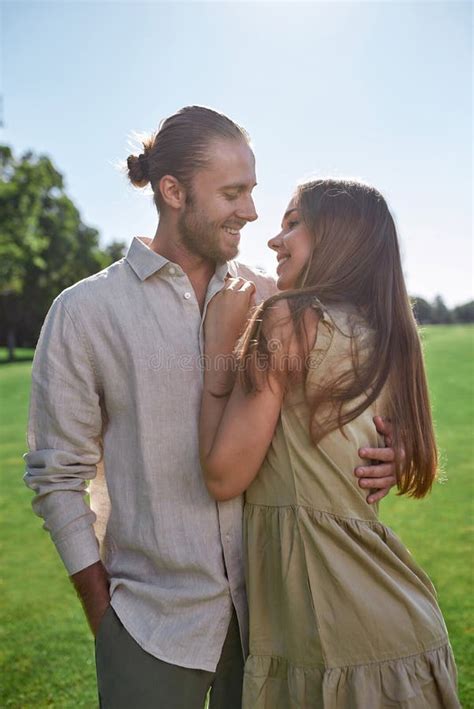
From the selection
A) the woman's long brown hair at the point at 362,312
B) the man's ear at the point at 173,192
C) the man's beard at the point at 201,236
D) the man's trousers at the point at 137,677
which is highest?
the man's ear at the point at 173,192

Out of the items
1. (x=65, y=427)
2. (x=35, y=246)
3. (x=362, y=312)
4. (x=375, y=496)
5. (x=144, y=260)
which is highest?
(x=35, y=246)

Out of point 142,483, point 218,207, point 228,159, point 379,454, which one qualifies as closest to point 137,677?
point 142,483

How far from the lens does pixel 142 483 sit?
274 cm

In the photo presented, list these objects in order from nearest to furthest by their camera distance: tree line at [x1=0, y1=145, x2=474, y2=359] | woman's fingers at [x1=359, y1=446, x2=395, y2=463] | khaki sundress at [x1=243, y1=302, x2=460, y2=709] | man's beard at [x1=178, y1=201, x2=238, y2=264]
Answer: khaki sundress at [x1=243, y1=302, x2=460, y2=709] < woman's fingers at [x1=359, y1=446, x2=395, y2=463] < man's beard at [x1=178, y1=201, x2=238, y2=264] < tree line at [x1=0, y1=145, x2=474, y2=359]

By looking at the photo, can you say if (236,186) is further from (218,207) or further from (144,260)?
(144,260)

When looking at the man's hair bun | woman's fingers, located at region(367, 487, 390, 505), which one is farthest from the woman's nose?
woman's fingers, located at region(367, 487, 390, 505)

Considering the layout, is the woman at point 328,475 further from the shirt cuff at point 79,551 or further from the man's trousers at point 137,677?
the shirt cuff at point 79,551

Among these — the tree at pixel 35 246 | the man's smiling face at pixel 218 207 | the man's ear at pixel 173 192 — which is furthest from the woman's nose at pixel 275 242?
the tree at pixel 35 246

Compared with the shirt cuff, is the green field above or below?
below

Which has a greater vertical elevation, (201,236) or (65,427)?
(201,236)

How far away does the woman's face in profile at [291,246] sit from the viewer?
8.82 feet

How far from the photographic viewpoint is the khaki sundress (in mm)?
2377

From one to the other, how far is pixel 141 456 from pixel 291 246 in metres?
0.92

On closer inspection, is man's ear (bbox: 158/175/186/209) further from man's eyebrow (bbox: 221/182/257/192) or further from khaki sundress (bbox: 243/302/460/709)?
khaki sundress (bbox: 243/302/460/709)
